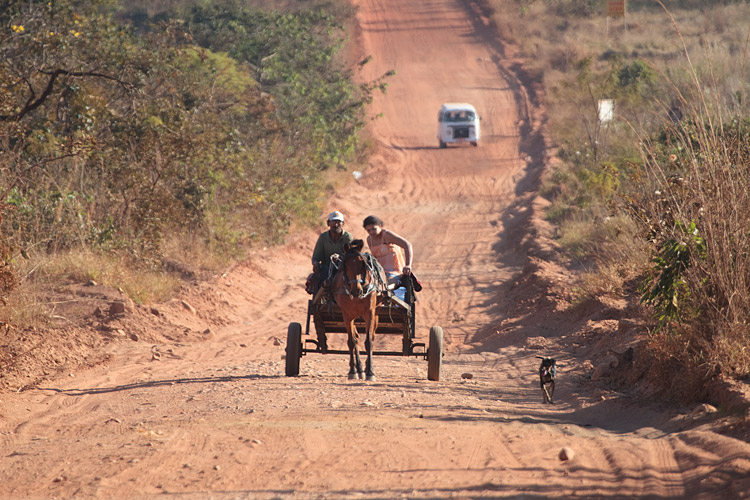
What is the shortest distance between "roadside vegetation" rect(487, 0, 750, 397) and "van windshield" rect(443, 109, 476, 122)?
380 centimetres

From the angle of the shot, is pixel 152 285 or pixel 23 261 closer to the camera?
pixel 23 261

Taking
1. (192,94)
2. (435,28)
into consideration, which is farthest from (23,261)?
(435,28)

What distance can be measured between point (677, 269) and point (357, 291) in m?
3.37

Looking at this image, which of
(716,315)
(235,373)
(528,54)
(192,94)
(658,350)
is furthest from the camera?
(528,54)

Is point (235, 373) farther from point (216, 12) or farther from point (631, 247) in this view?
point (216, 12)

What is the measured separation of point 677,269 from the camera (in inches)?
316

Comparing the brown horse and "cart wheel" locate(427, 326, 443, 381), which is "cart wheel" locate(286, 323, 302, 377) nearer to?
the brown horse

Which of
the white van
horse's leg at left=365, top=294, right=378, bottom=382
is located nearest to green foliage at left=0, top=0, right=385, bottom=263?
horse's leg at left=365, top=294, right=378, bottom=382

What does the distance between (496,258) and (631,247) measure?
9.84m

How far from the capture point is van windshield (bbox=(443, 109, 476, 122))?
115 ft

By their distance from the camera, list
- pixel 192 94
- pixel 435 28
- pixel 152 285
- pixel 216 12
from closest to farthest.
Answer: pixel 152 285
pixel 192 94
pixel 216 12
pixel 435 28

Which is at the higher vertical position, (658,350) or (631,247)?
(631,247)

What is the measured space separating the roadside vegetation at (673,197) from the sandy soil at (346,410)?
750mm

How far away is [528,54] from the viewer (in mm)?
46750
